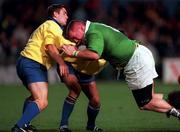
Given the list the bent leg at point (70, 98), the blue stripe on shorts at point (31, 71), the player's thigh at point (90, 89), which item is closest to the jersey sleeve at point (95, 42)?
the blue stripe on shorts at point (31, 71)

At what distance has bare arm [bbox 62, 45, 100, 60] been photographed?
387 inches

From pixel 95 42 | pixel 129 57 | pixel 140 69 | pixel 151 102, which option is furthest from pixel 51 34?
pixel 151 102

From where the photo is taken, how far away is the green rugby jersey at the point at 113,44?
10102mm

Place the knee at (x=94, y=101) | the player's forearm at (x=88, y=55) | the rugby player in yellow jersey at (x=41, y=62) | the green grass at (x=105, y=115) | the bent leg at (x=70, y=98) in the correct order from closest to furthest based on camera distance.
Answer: the player's forearm at (x=88, y=55), the rugby player in yellow jersey at (x=41, y=62), the bent leg at (x=70, y=98), the knee at (x=94, y=101), the green grass at (x=105, y=115)

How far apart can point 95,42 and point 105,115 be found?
382cm

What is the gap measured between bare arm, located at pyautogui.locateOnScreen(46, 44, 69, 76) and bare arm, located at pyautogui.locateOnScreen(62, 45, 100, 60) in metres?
0.14

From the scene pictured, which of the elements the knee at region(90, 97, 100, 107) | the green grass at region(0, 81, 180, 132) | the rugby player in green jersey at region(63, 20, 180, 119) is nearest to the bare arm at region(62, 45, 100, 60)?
the rugby player in green jersey at region(63, 20, 180, 119)

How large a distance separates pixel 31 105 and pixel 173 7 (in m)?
15.6

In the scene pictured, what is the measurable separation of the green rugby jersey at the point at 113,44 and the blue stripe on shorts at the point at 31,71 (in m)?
0.86

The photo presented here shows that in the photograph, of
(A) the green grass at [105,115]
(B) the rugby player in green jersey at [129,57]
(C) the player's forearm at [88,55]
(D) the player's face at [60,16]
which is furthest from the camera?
(A) the green grass at [105,115]

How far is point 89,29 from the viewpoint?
399 inches

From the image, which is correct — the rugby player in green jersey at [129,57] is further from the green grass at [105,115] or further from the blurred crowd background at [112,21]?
the blurred crowd background at [112,21]

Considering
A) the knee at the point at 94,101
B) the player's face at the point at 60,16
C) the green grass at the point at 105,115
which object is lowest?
the green grass at the point at 105,115

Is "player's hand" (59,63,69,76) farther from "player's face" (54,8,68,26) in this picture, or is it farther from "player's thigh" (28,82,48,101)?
"player's face" (54,8,68,26)
